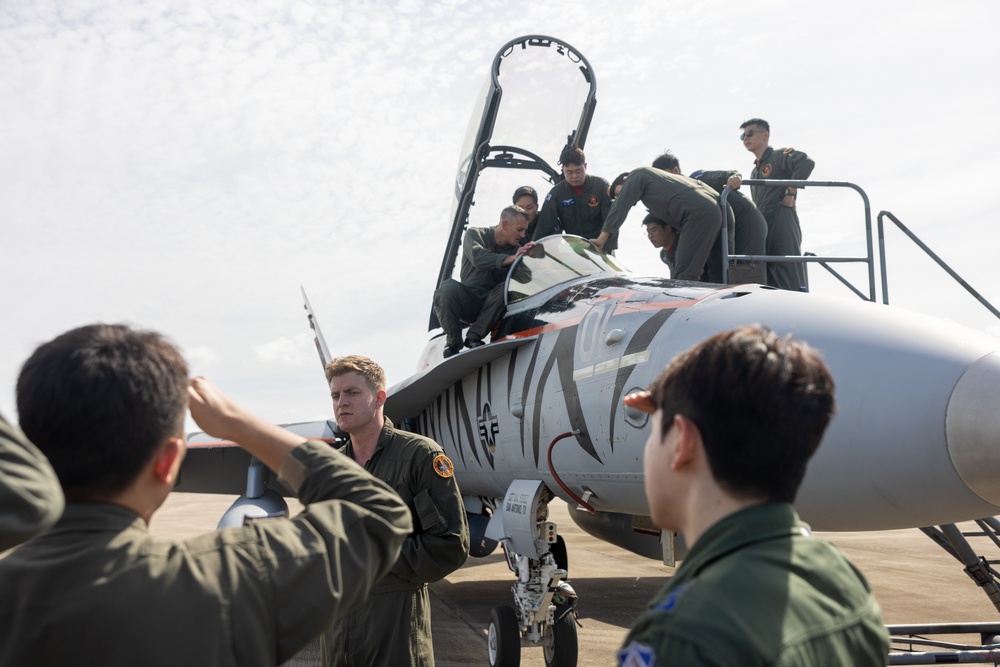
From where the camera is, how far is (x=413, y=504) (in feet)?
11.9

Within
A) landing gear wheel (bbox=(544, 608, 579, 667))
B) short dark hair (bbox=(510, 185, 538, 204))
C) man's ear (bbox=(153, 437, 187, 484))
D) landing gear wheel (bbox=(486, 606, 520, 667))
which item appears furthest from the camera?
short dark hair (bbox=(510, 185, 538, 204))

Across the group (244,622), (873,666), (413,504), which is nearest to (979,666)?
(413,504)

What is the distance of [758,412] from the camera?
1320mm

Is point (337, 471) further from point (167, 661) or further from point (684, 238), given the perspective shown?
point (684, 238)

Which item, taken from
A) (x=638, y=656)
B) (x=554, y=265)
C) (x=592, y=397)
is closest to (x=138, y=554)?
(x=638, y=656)

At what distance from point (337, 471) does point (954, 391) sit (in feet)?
8.25

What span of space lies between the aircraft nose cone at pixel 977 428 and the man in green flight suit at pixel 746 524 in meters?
1.97

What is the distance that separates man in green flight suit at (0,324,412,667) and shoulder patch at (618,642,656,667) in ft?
2.01

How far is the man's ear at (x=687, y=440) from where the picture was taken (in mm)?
1376

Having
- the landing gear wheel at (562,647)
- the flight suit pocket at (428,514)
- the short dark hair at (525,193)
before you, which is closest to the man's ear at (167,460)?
the flight suit pocket at (428,514)

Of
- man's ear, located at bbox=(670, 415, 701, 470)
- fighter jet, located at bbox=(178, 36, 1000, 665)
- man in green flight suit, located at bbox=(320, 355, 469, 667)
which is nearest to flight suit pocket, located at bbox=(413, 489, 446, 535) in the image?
man in green flight suit, located at bbox=(320, 355, 469, 667)

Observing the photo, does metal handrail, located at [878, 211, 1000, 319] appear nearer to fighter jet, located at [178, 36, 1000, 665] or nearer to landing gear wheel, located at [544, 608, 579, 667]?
fighter jet, located at [178, 36, 1000, 665]

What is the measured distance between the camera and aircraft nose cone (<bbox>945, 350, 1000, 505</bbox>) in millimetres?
2971

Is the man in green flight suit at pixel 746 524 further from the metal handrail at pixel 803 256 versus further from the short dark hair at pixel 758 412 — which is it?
the metal handrail at pixel 803 256
